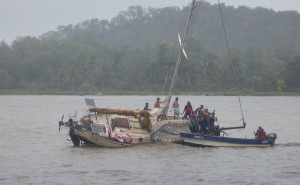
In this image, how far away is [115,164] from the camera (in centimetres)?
3034

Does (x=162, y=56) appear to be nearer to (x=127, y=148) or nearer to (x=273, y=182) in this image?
(x=127, y=148)

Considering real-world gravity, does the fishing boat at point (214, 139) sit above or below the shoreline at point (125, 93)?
below

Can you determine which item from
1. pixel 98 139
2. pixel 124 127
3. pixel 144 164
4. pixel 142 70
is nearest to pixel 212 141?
pixel 124 127

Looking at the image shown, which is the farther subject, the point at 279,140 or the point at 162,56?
the point at 162,56

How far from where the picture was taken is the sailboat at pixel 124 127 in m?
34.9

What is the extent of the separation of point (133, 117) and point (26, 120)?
2503cm

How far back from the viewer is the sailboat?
34875 millimetres

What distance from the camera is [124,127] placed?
120ft

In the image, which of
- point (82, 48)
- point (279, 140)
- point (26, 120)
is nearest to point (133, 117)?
point (279, 140)

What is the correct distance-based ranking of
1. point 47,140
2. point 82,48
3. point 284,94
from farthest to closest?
point 82,48, point 284,94, point 47,140

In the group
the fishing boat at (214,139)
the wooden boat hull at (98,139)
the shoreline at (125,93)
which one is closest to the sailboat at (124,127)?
the wooden boat hull at (98,139)

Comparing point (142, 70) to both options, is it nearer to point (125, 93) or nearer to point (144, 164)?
point (125, 93)

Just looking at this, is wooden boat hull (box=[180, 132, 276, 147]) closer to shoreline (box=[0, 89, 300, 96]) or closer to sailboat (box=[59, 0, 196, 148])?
sailboat (box=[59, 0, 196, 148])

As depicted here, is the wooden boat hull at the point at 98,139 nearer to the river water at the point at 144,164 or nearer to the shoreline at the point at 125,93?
the river water at the point at 144,164
